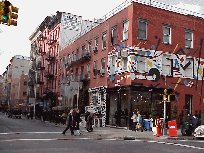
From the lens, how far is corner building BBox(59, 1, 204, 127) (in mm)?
26406

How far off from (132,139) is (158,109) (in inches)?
408

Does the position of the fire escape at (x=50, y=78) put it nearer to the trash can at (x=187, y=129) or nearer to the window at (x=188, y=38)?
the window at (x=188, y=38)

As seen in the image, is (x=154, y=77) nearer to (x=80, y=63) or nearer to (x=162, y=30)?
(x=162, y=30)

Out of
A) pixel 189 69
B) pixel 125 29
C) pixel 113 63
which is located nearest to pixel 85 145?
pixel 125 29

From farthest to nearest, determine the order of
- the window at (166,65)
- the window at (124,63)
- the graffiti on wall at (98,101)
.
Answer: the graffiti on wall at (98,101), the window at (166,65), the window at (124,63)

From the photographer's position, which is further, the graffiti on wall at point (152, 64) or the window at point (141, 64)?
the window at point (141, 64)

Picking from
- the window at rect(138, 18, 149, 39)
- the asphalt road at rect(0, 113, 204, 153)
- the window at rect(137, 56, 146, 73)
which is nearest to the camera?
the asphalt road at rect(0, 113, 204, 153)

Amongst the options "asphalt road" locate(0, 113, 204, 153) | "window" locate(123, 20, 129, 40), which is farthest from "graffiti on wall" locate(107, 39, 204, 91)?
"asphalt road" locate(0, 113, 204, 153)

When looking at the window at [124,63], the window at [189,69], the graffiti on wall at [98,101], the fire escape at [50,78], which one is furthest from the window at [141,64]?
the fire escape at [50,78]

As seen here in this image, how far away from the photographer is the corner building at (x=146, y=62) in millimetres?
26406

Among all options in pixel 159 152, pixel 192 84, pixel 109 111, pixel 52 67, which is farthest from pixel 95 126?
pixel 52 67

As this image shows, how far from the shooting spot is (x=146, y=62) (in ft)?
87.7

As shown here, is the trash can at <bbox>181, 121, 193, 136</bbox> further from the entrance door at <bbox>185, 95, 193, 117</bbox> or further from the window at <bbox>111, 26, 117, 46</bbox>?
the window at <bbox>111, 26, 117, 46</bbox>

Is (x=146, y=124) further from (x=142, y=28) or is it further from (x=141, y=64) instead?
(x=142, y=28)
